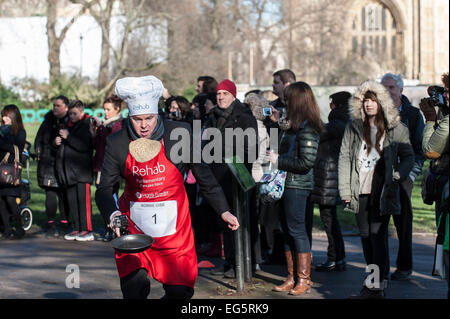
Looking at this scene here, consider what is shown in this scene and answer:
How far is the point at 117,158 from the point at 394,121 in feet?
9.75

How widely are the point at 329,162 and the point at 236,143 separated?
1.03 m

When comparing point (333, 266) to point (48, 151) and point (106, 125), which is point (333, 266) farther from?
point (48, 151)

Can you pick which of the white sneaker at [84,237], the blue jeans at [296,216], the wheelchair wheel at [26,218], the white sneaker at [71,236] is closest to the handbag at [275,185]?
the blue jeans at [296,216]

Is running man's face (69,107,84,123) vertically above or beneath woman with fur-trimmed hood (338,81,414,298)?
above

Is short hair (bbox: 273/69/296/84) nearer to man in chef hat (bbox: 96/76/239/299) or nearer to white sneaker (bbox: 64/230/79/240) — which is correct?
white sneaker (bbox: 64/230/79/240)

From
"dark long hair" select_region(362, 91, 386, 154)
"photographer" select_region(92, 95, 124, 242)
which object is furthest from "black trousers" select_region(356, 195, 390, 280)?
"photographer" select_region(92, 95, 124, 242)

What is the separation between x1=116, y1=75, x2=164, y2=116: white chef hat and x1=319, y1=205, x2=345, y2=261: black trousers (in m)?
3.97

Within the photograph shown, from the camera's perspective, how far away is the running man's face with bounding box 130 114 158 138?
5273 millimetres

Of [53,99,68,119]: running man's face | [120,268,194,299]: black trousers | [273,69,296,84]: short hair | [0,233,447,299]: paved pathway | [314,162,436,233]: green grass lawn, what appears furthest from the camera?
[314,162,436,233]: green grass lawn

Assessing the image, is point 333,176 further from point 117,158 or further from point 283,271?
point 117,158

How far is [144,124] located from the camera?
207 inches

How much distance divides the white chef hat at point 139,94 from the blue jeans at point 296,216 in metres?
2.58

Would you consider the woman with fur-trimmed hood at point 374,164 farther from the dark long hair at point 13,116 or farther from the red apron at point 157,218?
the dark long hair at point 13,116

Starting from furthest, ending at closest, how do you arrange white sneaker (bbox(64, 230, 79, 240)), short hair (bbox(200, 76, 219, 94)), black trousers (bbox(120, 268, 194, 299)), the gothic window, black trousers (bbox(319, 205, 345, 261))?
the gothic window
white sneaker (bbox(64, 230, 79, 240))
short hair (bbox(200, 76, 219, 94))
black trousers (bbox(319, 205, 345, 261))
black trousers (bbox(120, 268, 194, 299))
